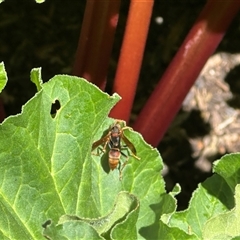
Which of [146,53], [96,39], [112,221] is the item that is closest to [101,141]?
[112,221]

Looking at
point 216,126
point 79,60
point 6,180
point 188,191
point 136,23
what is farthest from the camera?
point 216,126

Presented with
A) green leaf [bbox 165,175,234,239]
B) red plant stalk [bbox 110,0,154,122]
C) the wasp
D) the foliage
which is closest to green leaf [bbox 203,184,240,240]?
the foliage

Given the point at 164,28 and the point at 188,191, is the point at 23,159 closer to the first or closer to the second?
the point at 188,191

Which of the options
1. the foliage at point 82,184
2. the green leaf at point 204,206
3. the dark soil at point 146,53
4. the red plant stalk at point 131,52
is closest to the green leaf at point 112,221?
the foliage at point 82,184

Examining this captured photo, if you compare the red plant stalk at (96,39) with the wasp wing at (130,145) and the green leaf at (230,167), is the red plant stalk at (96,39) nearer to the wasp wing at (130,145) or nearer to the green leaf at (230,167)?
the wasp wing at (130,145)

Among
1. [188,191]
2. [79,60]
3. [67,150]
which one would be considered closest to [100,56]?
[79,60]

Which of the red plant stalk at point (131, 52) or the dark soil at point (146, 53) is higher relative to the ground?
the red plant stalk at point (131, 52)
